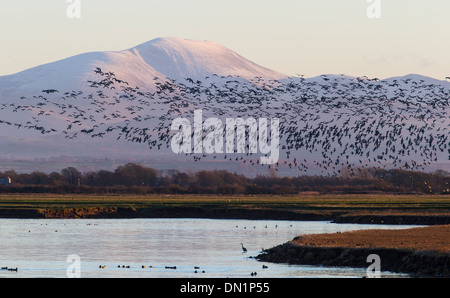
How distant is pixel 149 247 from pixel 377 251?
887 inches

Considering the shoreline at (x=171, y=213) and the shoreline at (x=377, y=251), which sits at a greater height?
the shoreline at (x=377, y=251)

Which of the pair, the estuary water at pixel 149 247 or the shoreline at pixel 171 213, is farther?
the shoreline at pixel 171 213

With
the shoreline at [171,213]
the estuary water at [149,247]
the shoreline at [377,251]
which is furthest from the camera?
the shoreline at [171,213]

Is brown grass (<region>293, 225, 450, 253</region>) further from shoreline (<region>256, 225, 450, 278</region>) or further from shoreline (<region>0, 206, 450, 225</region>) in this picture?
shoreline (<region>0, 206, 450, 225</region>)

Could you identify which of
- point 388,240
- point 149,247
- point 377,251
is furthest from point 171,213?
point 377,251

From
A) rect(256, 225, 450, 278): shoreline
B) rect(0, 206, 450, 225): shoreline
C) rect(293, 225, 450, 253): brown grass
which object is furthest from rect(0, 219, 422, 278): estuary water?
rect(0, 206, 450, 225): shoreline

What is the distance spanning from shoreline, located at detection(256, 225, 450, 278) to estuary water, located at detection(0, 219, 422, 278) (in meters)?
1.68

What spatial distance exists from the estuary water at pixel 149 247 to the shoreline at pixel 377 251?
1.68m

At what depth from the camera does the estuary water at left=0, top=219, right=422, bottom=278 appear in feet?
192

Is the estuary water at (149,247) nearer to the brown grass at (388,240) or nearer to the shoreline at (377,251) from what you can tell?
the shoreline at (377,251)

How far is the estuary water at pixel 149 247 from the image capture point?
58531 mm

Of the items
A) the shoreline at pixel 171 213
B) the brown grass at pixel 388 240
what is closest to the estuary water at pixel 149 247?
the brown grass at pixel 388 240
